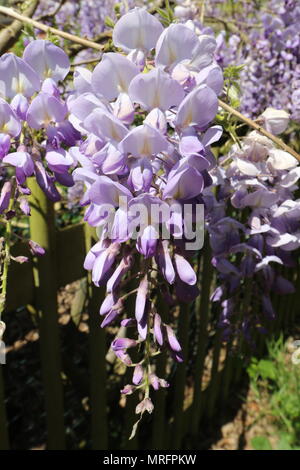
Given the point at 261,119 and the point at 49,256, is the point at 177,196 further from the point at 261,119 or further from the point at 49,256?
the point at 49,256

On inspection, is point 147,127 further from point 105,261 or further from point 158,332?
point 158,332

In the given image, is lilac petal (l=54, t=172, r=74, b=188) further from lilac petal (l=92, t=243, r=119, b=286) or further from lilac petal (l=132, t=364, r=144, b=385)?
lilac petal (l=132, t=364, r=144, b=385)

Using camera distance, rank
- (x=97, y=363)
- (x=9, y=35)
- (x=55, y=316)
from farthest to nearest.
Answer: (x=97, y=363) → (x=55, y=316) → (x=9, y=35)

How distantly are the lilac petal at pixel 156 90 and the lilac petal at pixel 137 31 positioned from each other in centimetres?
9

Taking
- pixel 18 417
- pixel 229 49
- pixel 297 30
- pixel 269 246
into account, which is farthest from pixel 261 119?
pixel 18 417

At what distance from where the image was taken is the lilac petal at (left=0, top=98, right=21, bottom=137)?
0.59 meters

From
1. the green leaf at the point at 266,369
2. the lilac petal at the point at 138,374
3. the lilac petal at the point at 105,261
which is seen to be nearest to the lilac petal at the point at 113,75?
the lilac petal at the point at 105,261

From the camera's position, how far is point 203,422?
279 cm

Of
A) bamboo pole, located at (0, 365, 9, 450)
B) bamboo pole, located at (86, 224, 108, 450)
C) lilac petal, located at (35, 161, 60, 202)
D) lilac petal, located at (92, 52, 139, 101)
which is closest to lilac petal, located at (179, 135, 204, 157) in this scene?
lilac petal, located at (92, 52, 139, 101)

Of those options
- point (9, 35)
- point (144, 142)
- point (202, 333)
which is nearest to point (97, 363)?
point (202, 333)

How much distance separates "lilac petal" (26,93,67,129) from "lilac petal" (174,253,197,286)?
273 mm

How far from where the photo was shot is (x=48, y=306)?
152 centimetres

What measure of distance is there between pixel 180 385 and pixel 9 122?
191 centimetres

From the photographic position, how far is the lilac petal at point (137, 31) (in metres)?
0.57
